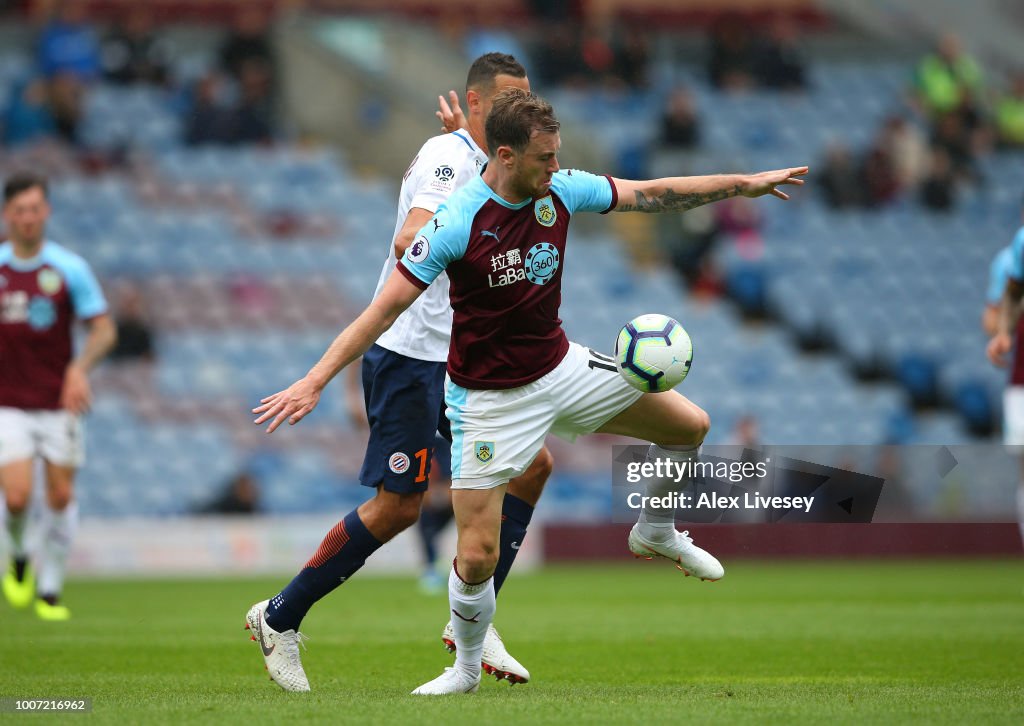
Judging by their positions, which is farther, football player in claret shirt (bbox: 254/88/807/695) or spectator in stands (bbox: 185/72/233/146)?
spectator in stands (bbox: 185/72/233/146)

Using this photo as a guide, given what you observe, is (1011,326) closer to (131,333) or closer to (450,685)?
(450,685)

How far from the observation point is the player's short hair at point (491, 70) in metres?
6.47

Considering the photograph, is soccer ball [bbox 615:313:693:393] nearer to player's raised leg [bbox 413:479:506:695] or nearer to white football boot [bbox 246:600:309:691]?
player's raised leg [bbox 413:479:506:695]

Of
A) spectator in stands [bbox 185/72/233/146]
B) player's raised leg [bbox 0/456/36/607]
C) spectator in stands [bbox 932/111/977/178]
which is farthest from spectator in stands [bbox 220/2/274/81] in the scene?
player's raised leg [bbox 0/456/36/607]

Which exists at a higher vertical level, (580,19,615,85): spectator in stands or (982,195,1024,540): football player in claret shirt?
(580,19,615,85): spectator in stands

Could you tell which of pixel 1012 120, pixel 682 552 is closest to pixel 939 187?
pixel 1012 120

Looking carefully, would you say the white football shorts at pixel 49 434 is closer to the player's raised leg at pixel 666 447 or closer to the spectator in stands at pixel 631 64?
the player's raised leg at pixel 666 447

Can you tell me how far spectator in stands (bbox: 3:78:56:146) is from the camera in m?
19.4

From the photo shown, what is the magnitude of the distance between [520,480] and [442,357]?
2.18 feet

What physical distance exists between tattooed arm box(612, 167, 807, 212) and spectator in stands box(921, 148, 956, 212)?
52.8 feet

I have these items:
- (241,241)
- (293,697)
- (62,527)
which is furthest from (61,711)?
(241,241)

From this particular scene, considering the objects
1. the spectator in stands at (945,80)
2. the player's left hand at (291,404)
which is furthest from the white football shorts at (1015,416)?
the spectator in stands at (945,80)

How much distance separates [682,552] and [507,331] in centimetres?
134

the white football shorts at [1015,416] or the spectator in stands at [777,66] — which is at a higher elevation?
the spectator in stands at [777,66]
